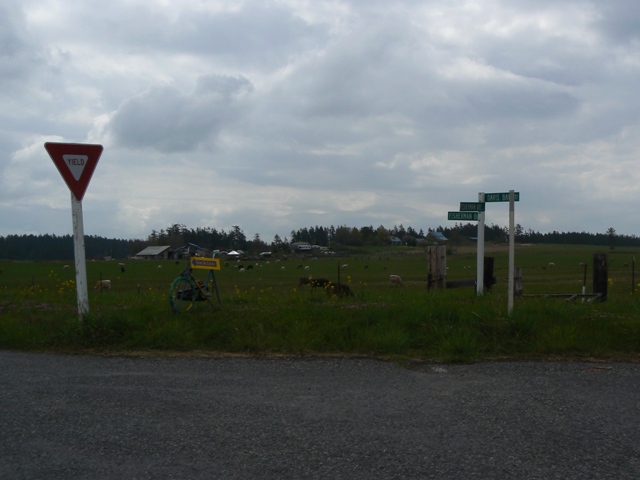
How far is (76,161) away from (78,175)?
0.20 metres

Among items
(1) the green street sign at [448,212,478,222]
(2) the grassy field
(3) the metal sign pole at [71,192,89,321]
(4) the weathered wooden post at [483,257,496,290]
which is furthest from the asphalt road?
(4) the weathered wooden post at [483,257,496,290]

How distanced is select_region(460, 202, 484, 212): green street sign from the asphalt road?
4.64 meters

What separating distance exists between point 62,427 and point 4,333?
4.51 meters

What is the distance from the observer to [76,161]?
904 centimetres

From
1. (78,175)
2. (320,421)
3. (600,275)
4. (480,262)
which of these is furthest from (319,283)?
(320,421)

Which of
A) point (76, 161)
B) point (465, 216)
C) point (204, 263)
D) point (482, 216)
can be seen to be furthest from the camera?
point (482, 216)

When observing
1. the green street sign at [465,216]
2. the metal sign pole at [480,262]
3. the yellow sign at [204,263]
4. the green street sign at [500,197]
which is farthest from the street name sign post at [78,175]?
the metal sign pole at [480,262]

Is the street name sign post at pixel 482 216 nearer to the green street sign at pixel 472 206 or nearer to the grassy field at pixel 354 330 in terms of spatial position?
the green street sign at pixel 472 206

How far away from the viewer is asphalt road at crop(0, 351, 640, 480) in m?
4.14

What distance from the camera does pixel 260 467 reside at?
4.13 metres

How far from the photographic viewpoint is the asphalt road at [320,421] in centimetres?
414

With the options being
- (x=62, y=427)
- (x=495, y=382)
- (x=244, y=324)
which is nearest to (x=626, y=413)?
(x=495, y=382)

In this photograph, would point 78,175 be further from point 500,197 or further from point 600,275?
point 600,275

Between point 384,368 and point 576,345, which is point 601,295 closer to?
point 576,345
